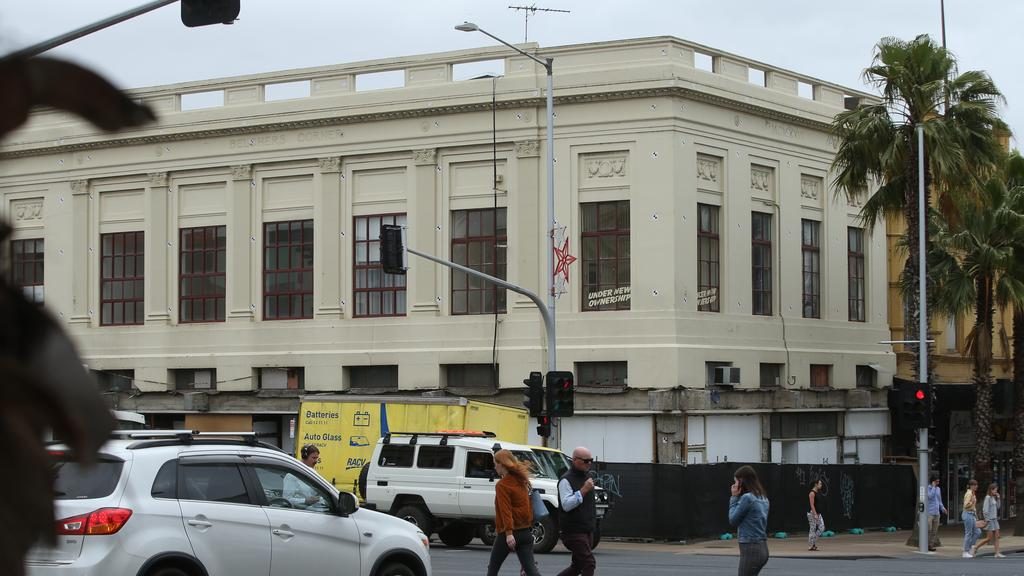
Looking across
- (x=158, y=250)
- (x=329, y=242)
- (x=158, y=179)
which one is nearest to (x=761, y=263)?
(x=329, y=242)

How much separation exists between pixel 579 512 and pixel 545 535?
14.9m

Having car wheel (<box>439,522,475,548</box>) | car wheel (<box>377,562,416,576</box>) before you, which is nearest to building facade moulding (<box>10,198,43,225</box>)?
car wheel (<box>439,522,475,548</box>)

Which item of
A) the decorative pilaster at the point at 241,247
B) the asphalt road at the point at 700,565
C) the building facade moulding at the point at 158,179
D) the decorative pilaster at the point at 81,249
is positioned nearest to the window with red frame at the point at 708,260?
the asphalt road at the point at 700,565

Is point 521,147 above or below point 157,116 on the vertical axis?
above

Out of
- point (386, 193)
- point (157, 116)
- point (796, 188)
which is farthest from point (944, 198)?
point (157, 116)

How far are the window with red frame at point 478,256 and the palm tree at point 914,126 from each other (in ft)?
32.9

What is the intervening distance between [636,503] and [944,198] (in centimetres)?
1138

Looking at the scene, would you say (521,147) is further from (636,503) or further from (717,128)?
(636,503)

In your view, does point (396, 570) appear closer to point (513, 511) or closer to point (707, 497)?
point (513, 511)

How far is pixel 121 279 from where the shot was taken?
49.1 meters

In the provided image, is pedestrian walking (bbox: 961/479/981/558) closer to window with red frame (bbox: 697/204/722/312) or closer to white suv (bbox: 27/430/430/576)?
window with red frame (bbox: 697/204/722/312)

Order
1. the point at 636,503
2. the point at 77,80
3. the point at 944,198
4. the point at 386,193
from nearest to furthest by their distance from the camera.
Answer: the point at 77,80 < the point at 636,503 < the point at 944,198 < the point at 386,193

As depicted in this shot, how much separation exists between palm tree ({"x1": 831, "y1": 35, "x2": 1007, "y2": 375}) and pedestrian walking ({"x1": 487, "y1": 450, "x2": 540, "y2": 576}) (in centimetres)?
2223

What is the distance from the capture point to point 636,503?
37156mm
